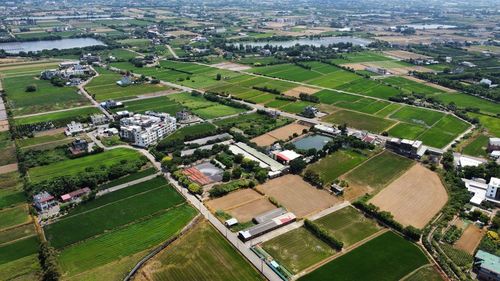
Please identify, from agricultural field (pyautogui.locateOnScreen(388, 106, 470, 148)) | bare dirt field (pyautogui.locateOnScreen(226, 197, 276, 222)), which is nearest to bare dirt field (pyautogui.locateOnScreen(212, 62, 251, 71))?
agricultural field (pyautogui.locateOnScreen(388, 106, 470, 148))

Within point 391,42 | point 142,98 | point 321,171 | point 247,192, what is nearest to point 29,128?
point 142,98

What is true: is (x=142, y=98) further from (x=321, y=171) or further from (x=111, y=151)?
(x=321, y=171)

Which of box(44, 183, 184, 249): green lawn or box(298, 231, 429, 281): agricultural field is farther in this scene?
box(44, 183, 184, 249): green lawn

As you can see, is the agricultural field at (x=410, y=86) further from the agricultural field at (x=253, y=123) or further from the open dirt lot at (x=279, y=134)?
the agricultural field at (x=253, y=123)

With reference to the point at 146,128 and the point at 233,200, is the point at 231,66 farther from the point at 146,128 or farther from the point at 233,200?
the point at 233,200

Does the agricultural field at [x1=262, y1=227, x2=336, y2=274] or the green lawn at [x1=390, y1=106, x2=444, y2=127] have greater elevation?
the green lawn at [x1=390, y1=106, x2=444, y2=127]

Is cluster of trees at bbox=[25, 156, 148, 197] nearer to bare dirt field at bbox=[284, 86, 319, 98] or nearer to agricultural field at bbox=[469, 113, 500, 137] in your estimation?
bare dirt field at bbox=[284, 86, 319, 98]
